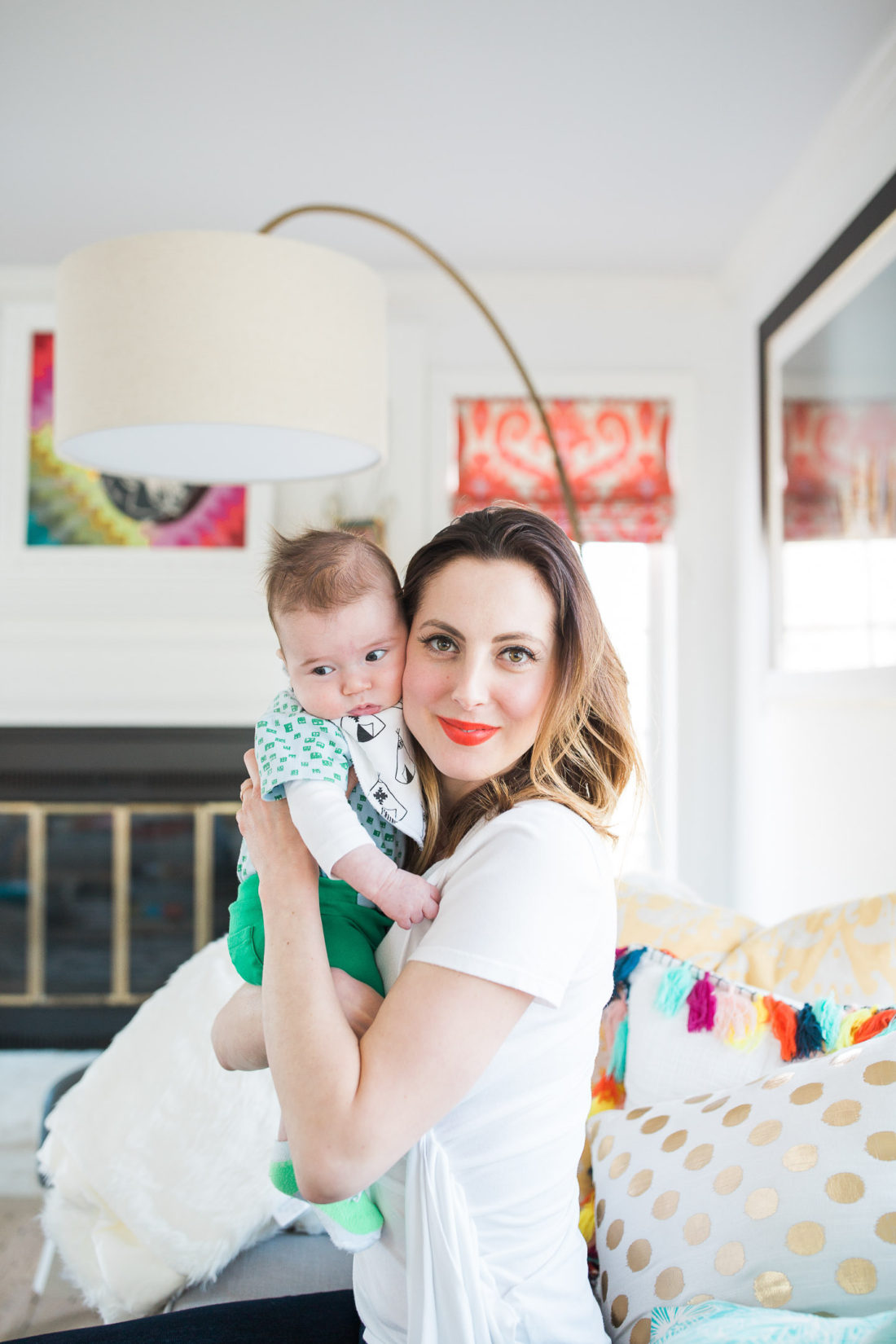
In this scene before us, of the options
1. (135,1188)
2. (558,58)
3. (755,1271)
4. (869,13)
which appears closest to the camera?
(755,1271)

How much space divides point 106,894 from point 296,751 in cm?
302

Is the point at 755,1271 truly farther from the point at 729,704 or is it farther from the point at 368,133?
the point at 729,704

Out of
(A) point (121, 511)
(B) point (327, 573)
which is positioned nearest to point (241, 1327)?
(B) point (327, 573)

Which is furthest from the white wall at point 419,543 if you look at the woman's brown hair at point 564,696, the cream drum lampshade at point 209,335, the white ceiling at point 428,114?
the woman's brown hair at point 564,696

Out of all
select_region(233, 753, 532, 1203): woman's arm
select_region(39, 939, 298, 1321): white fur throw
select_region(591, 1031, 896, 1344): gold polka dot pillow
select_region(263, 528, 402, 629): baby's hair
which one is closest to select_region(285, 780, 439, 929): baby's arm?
select_region(233, 753, 532, 1203): woman's arm

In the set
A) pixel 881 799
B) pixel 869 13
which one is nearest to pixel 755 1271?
pixel 881 799

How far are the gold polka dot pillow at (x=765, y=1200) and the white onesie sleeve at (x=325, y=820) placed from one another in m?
0.48

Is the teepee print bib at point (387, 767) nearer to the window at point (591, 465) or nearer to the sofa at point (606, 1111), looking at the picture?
the sofa at point (606, 1111)

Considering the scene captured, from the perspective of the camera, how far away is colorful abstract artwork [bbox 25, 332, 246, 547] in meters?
3.82

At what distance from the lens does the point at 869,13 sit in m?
2.32

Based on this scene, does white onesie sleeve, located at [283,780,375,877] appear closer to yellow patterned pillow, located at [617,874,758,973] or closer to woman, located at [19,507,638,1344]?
woman, located at [19,507,638,1344]

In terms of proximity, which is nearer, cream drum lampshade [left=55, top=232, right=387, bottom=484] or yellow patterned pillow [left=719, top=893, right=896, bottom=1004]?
yellow patterned pillow [left=719, top=893, right=896, bottom=1004]

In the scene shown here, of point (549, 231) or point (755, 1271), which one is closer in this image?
point (755, 1271)

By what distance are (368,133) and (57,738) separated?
235 centimetres
